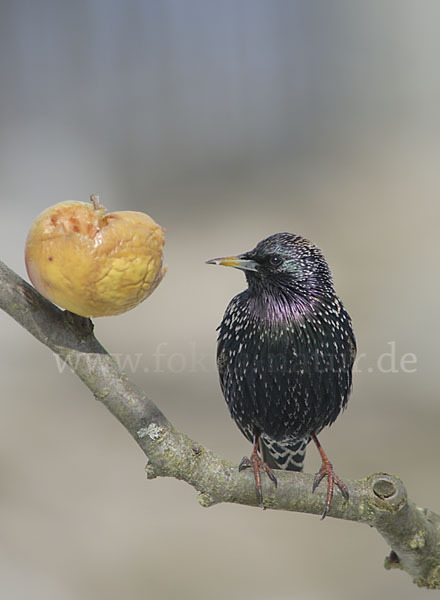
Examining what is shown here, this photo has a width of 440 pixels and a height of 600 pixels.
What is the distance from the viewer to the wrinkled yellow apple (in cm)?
103

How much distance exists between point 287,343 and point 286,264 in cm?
17

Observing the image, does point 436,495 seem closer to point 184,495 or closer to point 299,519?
point 299,519

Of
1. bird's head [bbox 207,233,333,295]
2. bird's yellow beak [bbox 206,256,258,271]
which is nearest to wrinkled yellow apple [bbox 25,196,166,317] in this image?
bird's yellow beak [bbox 206,256,258,271]

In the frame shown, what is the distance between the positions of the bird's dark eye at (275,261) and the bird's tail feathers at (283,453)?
24.4 inches

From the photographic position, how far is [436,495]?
416 cm

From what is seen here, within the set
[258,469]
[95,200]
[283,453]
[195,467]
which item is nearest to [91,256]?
[95,200]

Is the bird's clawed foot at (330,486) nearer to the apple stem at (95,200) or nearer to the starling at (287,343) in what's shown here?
the starling at (287,343)

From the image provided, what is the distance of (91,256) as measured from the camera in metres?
1.04

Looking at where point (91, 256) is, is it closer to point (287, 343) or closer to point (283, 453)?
point (287, 343)

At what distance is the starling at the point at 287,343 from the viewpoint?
1.61 metres

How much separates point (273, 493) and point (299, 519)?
2781 mm

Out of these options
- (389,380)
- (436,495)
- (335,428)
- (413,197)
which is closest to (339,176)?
(413,197)

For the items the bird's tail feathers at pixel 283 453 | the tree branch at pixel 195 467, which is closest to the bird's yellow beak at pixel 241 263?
the tree branch at pixel 195 467

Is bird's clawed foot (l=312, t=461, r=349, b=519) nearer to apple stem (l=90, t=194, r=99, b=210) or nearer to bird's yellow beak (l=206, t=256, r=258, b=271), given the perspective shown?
bird's yellow beak (l=206, t=256, r=258, b=271)
